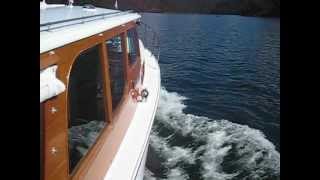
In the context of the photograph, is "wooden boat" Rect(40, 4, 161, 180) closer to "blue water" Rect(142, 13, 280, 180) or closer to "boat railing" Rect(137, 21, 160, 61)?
"blue water" Rect(142, 13, 280, 180)

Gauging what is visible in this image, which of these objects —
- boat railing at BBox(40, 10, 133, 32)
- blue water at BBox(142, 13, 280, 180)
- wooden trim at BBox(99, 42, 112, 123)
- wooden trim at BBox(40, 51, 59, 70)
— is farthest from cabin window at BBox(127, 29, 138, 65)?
wooden trim at BBox(40, 51, 59, 70)

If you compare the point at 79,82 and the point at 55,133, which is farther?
the point at 79,82

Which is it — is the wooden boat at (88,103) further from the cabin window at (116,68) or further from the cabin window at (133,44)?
the cabin window at (133,44)

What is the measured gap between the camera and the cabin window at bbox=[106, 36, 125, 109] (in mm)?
4086

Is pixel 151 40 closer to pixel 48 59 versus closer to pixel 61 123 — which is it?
pixel 61 123

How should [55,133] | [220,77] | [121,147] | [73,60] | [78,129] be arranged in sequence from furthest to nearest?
[220,77]
[121,147]
[78,129]
[73,60]
[55,133]

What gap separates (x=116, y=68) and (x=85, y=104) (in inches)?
45.4

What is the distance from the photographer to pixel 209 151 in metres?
6.71

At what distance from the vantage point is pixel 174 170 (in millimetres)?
5965

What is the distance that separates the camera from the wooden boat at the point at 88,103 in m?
2.37
